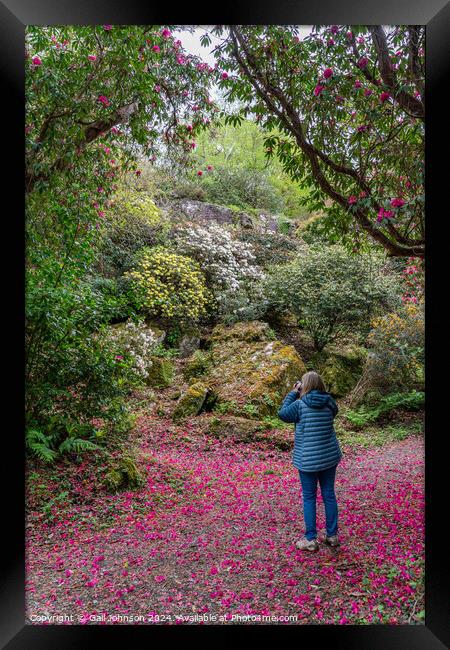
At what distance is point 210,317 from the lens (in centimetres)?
493

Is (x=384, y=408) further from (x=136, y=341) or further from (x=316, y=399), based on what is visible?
(x=136, y=341)

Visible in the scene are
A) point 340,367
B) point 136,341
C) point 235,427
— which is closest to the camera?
point 136,341

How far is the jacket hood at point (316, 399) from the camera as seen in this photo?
2.31 m

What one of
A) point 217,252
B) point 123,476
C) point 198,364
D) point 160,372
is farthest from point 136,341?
point 217,252

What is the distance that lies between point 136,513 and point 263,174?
3513mm

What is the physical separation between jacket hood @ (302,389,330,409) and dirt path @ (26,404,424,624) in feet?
2.86

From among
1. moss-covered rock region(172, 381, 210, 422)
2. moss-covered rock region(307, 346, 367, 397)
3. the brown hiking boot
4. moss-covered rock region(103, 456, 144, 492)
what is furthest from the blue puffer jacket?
moss-covered rock region(172, 381, 210, 422)

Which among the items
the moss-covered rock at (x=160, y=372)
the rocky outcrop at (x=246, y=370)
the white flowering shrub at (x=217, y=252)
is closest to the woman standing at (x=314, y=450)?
the rocky outcrop at (x=246, y=370)

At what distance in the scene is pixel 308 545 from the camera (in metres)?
2.34

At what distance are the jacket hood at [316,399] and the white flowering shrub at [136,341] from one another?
5.69 ft
